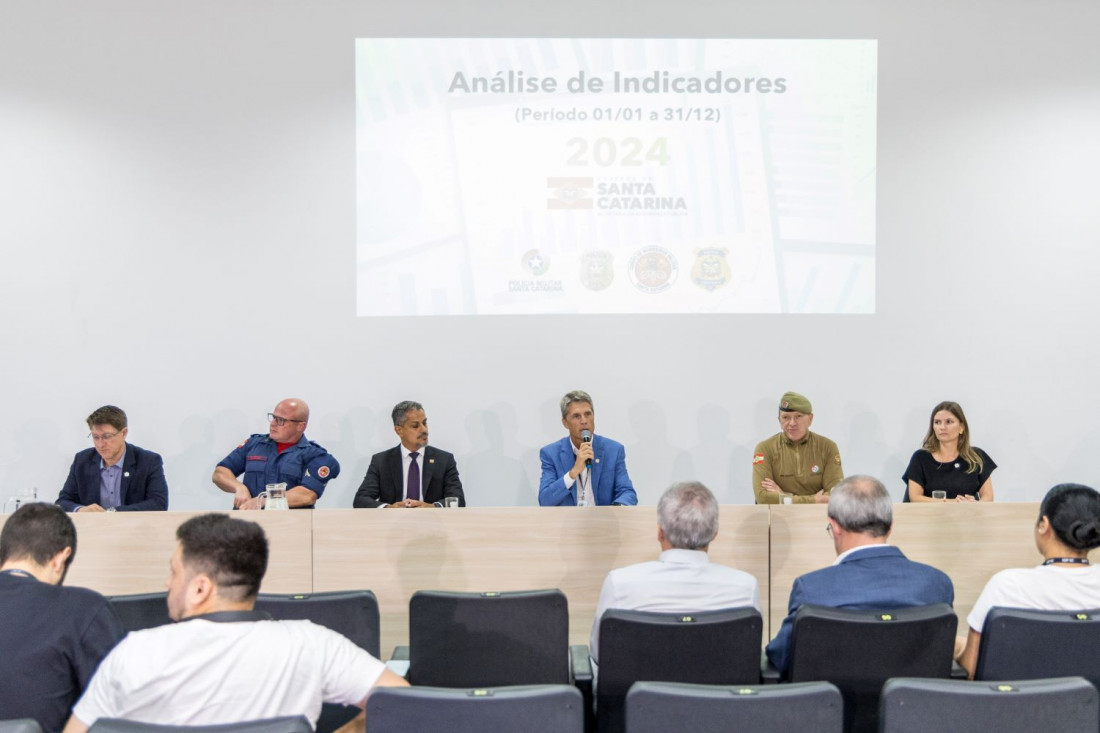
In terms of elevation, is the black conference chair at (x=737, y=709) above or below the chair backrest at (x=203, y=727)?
below

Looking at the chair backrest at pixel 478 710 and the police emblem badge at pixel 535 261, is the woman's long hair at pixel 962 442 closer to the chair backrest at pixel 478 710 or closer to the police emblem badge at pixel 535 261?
the police emblem badge at pixel 535 261

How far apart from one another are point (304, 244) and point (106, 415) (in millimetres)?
1582

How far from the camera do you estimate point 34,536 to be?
2.24 metres

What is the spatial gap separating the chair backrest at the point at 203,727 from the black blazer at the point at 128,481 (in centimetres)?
332

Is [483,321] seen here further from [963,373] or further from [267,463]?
[963,373]

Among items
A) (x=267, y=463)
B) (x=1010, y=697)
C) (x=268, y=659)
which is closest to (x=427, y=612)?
(x=268, y=659)

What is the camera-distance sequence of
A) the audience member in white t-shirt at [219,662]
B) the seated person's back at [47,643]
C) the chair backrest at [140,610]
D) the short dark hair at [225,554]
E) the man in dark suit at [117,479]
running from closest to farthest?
1. the audience member in white t-shirt at [219,662]
2. the short dark hair at [225,554]
3. the seated person's back at [47,643]
4. the chair backrest at [140,610]
5. the man in dark suit at [117,479]

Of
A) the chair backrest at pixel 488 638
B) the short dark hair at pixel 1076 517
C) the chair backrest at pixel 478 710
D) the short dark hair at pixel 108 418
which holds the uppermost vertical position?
the short dark hair at pixel 108 418

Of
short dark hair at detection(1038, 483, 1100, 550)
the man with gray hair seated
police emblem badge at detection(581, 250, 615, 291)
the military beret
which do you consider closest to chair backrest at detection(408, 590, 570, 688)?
the man with gray hair seated

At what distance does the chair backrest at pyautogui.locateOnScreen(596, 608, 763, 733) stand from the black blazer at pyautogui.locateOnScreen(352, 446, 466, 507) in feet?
8.83

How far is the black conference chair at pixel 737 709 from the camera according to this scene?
5.91 ft

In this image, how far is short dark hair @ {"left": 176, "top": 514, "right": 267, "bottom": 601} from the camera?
1.87 metres

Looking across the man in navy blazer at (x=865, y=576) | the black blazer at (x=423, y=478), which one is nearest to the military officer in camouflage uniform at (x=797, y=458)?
the black blazer at (x=423, y=478)

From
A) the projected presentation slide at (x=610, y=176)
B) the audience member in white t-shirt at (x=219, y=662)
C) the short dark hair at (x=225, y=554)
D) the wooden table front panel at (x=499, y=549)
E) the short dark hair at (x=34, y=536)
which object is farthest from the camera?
the projected presentation slide at (x=610, y=176)
